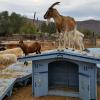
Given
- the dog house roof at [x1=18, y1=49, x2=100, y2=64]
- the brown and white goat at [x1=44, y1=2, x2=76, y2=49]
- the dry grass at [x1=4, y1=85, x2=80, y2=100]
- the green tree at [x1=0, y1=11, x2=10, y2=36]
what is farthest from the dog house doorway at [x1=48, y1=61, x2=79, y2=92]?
the green tree at [x1=0, y1=11, x2=10, y2=36]

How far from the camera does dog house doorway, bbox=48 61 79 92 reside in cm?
1165

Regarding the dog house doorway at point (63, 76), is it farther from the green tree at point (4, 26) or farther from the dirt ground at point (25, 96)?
the green tree at point (4, 26)

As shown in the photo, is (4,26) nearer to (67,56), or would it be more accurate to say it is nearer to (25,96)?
(25,96)

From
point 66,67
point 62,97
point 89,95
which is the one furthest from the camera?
point 66,67

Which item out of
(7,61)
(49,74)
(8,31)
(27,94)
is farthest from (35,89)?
(8,31)

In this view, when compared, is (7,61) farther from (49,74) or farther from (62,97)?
(62,97)

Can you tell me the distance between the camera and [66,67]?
463 inches

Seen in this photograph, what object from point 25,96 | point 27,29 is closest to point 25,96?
point 25,96

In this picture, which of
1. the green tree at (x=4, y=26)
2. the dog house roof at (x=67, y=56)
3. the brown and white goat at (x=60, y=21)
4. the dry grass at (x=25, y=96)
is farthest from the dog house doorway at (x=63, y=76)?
the green tree at (x=4, y=26)

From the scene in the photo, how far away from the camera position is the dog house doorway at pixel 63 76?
459 inches

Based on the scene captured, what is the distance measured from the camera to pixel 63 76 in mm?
11891

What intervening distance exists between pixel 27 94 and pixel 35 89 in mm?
535

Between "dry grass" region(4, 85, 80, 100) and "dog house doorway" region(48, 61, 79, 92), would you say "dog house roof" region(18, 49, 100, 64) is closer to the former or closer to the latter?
"dog house doorway" region(48, 61, 79, 92)

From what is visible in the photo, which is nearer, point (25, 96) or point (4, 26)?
point (25, 96)
